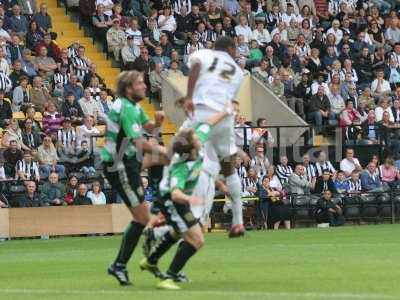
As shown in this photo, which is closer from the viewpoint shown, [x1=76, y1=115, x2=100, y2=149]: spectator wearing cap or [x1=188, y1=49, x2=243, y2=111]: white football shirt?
[x1=188, y1=49, x2=243, y2=111]: white football shirt

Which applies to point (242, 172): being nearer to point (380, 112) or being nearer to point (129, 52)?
point (129, 52)

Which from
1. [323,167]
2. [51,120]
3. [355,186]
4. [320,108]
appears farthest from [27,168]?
[320,108]

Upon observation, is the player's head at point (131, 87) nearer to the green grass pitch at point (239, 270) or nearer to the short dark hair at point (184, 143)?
the short dark hair at point (184, 143)

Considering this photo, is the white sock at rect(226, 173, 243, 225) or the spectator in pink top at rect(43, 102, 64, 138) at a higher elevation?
the spectator in pink top at rect(43, 102, 64, 138)

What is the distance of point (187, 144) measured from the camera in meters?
12.2

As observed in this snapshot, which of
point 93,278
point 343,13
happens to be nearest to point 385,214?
point 343,13

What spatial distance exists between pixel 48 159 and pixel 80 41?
639 cm

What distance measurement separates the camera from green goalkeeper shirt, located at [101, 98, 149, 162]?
12602mm

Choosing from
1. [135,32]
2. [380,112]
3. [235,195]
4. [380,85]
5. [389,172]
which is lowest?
[389,172]

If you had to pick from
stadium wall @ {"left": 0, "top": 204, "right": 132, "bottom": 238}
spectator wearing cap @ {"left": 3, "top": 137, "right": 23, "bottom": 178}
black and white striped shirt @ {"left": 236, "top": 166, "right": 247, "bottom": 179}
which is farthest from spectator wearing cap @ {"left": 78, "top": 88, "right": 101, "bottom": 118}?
stadium wall @ {"left": 0, "top": 204, "right": 132, "bottom": 238}

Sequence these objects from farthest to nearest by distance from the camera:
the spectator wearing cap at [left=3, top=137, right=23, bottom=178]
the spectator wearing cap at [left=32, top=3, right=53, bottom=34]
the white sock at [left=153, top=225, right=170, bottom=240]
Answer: the spectator wearing cap at [left=32, top=3, right=53, bottom=34] < the spectator wearing cap at [left=3, top=137, right=23, bottom=178] < the white sock at [left=153, top=225, right=170, bottom=240]

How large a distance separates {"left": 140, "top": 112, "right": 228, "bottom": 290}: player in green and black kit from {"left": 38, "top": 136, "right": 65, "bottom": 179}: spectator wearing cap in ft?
45.2

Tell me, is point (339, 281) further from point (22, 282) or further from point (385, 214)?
point (385, 214)

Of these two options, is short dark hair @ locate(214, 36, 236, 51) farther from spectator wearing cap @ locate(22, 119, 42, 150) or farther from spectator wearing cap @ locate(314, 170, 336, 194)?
spectator wearing cap @ locate(314, 170, 336, 194)
